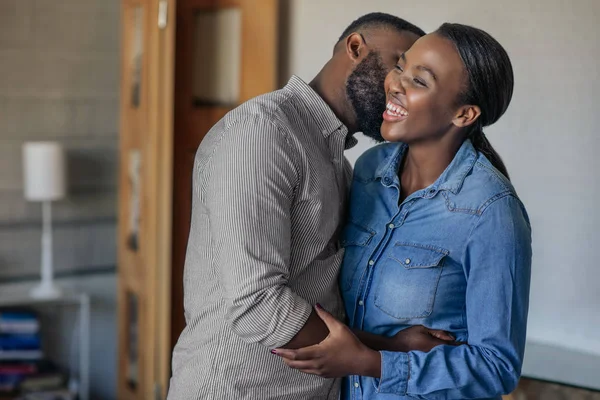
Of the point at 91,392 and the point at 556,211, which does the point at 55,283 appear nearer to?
the point at 91,392

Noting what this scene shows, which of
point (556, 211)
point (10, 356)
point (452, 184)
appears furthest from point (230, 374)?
point (10, 356)

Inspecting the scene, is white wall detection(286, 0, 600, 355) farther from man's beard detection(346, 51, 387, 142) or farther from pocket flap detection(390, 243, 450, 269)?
pocket flap detection(390, 243, 450, 269)

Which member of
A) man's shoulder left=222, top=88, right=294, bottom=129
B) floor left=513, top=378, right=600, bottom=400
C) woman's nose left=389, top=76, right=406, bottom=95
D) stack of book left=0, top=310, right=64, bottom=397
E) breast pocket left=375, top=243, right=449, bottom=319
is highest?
woman's nose left=389, top=76, right=406, bottom=95

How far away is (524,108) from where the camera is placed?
8.68ft

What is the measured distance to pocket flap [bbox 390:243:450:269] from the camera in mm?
1438

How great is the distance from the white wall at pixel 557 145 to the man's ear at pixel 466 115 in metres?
1.19

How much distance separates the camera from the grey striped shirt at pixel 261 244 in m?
1.34

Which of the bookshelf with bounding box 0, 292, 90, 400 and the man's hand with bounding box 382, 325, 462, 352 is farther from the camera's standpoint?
the bookshelf with bounding box 0, 292, 90, 400

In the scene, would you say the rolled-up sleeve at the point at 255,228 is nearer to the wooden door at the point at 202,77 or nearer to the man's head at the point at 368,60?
the man's head at the point at 368,60

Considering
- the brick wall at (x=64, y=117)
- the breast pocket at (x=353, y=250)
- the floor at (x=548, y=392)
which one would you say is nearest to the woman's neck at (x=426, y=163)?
the breast pocket at (x=353, y=250)

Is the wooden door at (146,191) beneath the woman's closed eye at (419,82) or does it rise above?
beneath

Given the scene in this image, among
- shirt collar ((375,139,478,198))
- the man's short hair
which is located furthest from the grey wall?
shirt collar ((375,139,478,198))

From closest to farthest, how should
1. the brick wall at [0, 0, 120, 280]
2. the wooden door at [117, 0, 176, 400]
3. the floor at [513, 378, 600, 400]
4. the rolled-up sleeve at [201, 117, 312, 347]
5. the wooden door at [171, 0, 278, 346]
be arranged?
the rolled-up sleeve at [201, 117, 312, 347] < the floor at [513, 378, 600, 400] < the wooden door at [117, 0, 176, 400] < the wooden door at [171, 0, 278, 346] < the brick wall at [0, 0, 120, 280]

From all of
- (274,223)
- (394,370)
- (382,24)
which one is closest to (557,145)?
(382,24)
